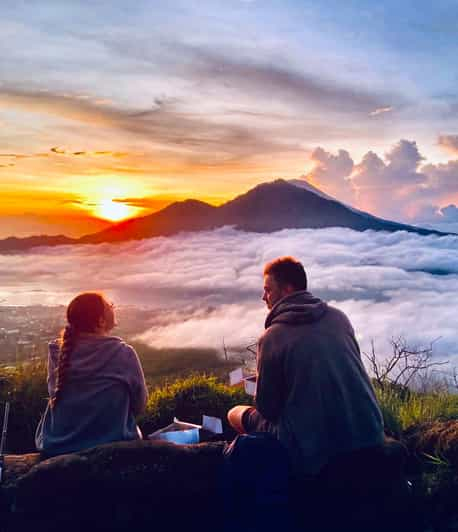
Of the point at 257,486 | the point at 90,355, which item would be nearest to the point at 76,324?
the point at 90,355

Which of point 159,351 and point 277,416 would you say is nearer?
point 277,416

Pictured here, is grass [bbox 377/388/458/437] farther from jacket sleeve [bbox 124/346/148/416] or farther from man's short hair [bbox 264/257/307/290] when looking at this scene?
jacket sleeve [bbox 124/346/148/416]

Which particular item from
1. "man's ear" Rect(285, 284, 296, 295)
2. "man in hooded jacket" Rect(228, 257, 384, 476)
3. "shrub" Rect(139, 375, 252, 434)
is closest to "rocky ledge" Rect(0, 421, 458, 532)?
"man in hooded jacket" Rect(228, 257, 384, 476)

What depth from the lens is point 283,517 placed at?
408 centimetres

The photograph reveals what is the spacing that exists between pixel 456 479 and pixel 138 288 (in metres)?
161

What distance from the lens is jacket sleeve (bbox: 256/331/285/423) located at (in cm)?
427

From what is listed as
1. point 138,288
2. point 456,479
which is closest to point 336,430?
point 456,479

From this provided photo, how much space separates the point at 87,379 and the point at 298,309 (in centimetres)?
178

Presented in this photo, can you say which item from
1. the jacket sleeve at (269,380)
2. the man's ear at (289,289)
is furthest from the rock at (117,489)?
the man's ear at (289,289)

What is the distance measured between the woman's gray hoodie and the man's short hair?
1.34 m

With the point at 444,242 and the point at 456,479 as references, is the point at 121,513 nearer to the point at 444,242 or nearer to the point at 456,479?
the point at 456,479

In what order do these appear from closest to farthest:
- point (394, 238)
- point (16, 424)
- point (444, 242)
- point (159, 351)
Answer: point (16, 424) → point (159, 351) → point (444, 242) → point (394, 238)

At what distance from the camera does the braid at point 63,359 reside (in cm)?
486

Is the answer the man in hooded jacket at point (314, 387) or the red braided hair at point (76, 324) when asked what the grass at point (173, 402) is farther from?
the red braided hair at point (76, 324)
